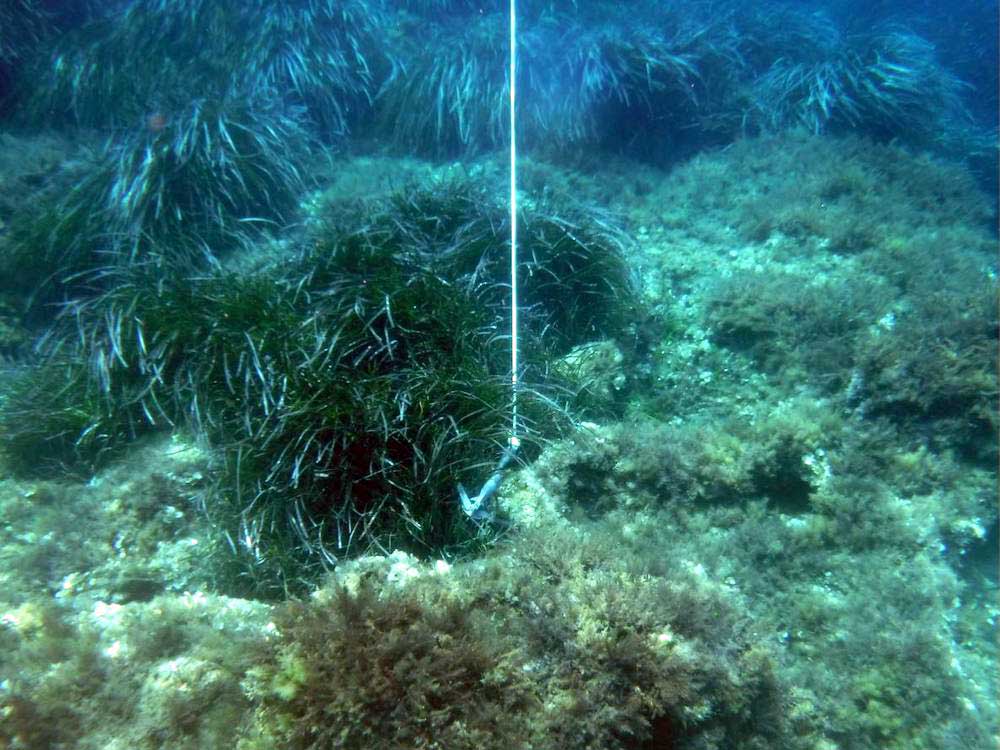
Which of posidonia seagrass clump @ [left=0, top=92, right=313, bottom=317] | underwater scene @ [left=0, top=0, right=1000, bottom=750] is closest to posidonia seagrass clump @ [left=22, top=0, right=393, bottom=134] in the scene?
underwater scene @ [left=0, top=0, right=1000, bottom=750]

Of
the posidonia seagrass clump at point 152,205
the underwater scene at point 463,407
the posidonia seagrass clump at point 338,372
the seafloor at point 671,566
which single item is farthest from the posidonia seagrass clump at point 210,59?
the posidonia seagrass clump at point 338,372

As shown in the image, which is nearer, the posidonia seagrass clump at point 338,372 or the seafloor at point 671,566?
the seafloor at point 671,566

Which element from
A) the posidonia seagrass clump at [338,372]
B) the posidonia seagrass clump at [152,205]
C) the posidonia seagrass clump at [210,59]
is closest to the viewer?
the posidonia seagrass clump at [338,372]

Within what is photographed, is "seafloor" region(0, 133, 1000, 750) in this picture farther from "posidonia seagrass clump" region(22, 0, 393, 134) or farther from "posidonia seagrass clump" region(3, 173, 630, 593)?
"posidonia seagrass clump" region(22, 0, 393, 134)

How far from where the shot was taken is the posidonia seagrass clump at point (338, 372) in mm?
2848

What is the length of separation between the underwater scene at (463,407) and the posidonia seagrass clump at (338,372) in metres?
0.03

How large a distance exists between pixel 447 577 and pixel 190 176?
15.3ft

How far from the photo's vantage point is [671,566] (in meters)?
2.19

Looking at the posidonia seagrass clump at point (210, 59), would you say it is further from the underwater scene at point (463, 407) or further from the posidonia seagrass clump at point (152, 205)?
the posidonia seagrass clump at point (152, 205)

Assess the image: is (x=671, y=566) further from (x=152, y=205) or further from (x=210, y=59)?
(x=210, y=59)

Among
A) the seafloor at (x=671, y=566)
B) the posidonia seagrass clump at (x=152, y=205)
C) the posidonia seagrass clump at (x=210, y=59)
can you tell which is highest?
the posidonia seagrass clump at (x=210, y=59)

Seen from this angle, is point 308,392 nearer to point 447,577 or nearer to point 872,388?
point 447,577

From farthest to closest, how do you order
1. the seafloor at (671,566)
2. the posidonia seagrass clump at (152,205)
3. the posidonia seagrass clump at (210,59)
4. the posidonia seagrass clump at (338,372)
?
the posidonia seagrass clump at (210,59)
the posidonia seagrass clump at (152,205)
the posidonia seagrass clump at (338,372)
the seafloor at (671,566)

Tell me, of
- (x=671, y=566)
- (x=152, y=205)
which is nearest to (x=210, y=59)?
(x=152, y=205)
